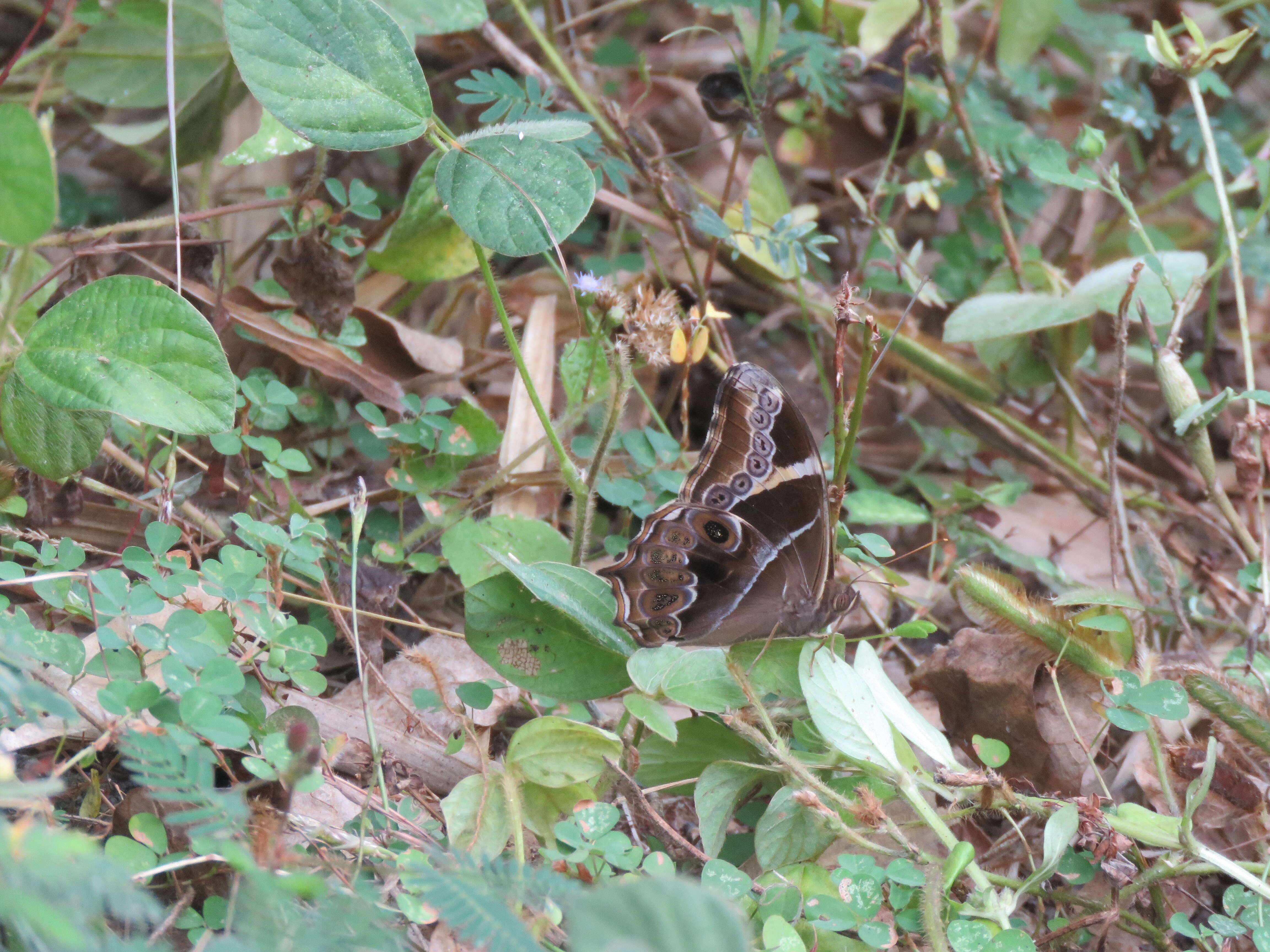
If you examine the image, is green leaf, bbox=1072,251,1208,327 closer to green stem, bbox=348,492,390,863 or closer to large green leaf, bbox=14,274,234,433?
green stem, bbox=348,492,390,863

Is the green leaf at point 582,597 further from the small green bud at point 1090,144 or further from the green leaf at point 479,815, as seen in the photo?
the small green bud at point 1090,144

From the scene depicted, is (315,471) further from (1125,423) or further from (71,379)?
(1125,423)

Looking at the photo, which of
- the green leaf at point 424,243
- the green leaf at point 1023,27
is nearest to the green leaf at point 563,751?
the green leaf at point 424,243

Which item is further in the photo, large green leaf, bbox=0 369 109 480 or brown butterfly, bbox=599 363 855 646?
brown butterfly, bbox=599 363 855 646

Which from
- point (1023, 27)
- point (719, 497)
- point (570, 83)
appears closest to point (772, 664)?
point (719, 497)

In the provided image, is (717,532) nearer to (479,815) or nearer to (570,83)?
(479,815)

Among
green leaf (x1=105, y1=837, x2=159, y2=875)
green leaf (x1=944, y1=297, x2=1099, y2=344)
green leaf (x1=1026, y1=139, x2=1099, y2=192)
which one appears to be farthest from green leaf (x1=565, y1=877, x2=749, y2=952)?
green leaf (x1=1026, y1=139, x2=1099, y2=192)
